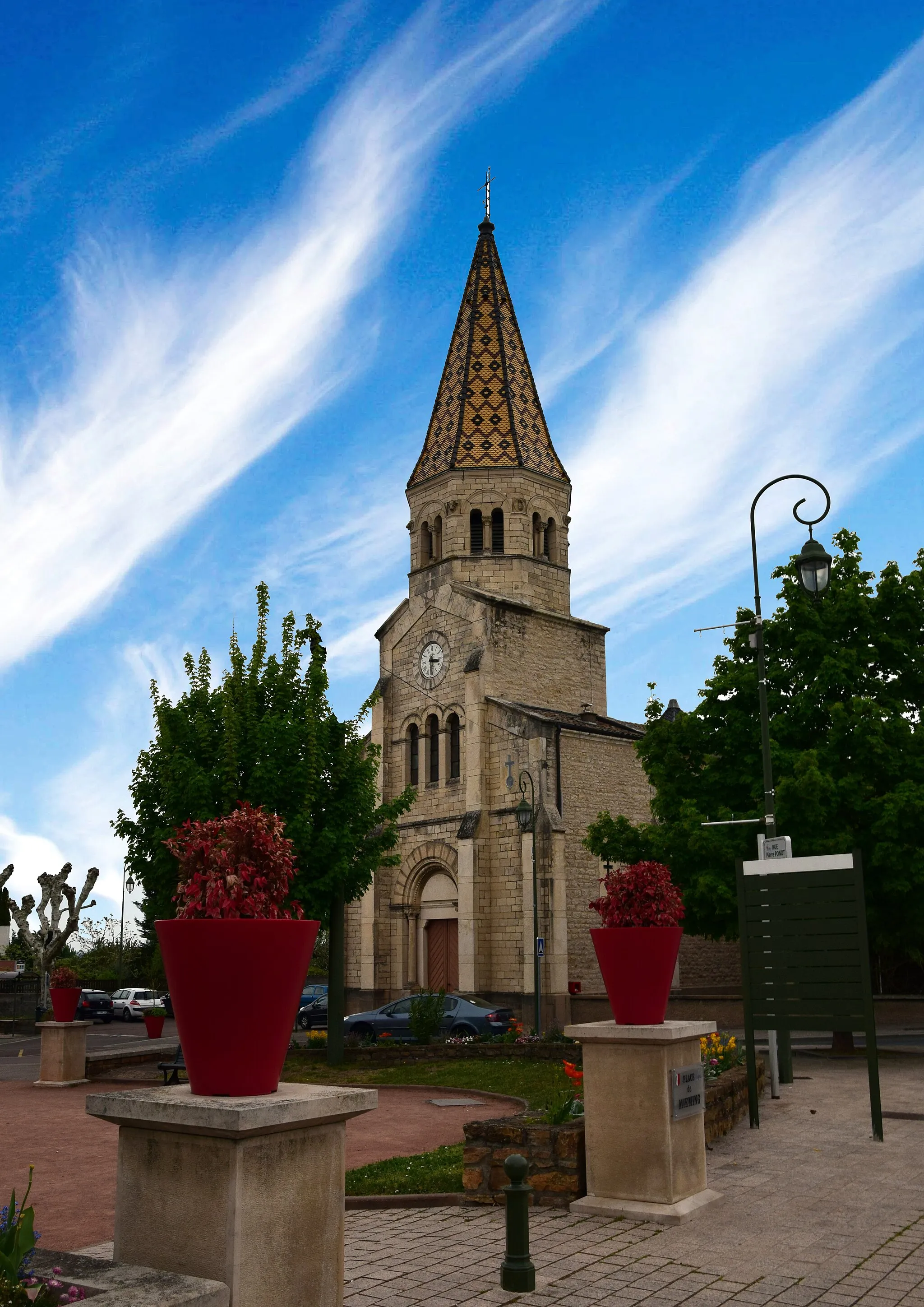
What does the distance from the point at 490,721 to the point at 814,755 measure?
16.2 metres

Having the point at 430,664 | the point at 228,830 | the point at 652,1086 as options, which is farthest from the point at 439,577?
the point at 228,830

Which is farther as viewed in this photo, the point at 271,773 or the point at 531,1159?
the point at 271,773

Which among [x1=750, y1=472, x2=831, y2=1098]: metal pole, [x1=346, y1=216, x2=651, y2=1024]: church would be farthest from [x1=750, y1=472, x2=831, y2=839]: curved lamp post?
[x1=346, y1=216, x2=651, y2=1024]: church

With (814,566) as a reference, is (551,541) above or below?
above

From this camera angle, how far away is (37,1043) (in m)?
Answer: 31.3

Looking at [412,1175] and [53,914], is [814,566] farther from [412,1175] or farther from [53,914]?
[53,914]

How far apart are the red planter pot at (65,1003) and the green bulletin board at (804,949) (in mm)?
12360

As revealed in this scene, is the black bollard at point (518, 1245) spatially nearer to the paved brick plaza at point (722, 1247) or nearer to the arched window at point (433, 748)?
the paved brick plaza at point (722, 1247)

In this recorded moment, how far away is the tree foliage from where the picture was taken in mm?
20266

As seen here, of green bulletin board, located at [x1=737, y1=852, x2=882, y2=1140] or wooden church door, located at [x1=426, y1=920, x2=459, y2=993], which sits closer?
green bulletin board, located at [x1=737, y1=852, x2=882, y2=1140]

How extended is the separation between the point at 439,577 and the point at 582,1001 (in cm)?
1484

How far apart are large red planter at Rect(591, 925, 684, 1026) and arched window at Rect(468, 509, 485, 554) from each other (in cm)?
2951

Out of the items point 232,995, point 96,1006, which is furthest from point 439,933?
point 232,995

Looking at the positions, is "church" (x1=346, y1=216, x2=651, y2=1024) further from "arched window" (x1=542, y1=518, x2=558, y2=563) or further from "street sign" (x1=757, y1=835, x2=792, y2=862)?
"street sign" (x1=757, y1=835, x2=792, y2=862)
